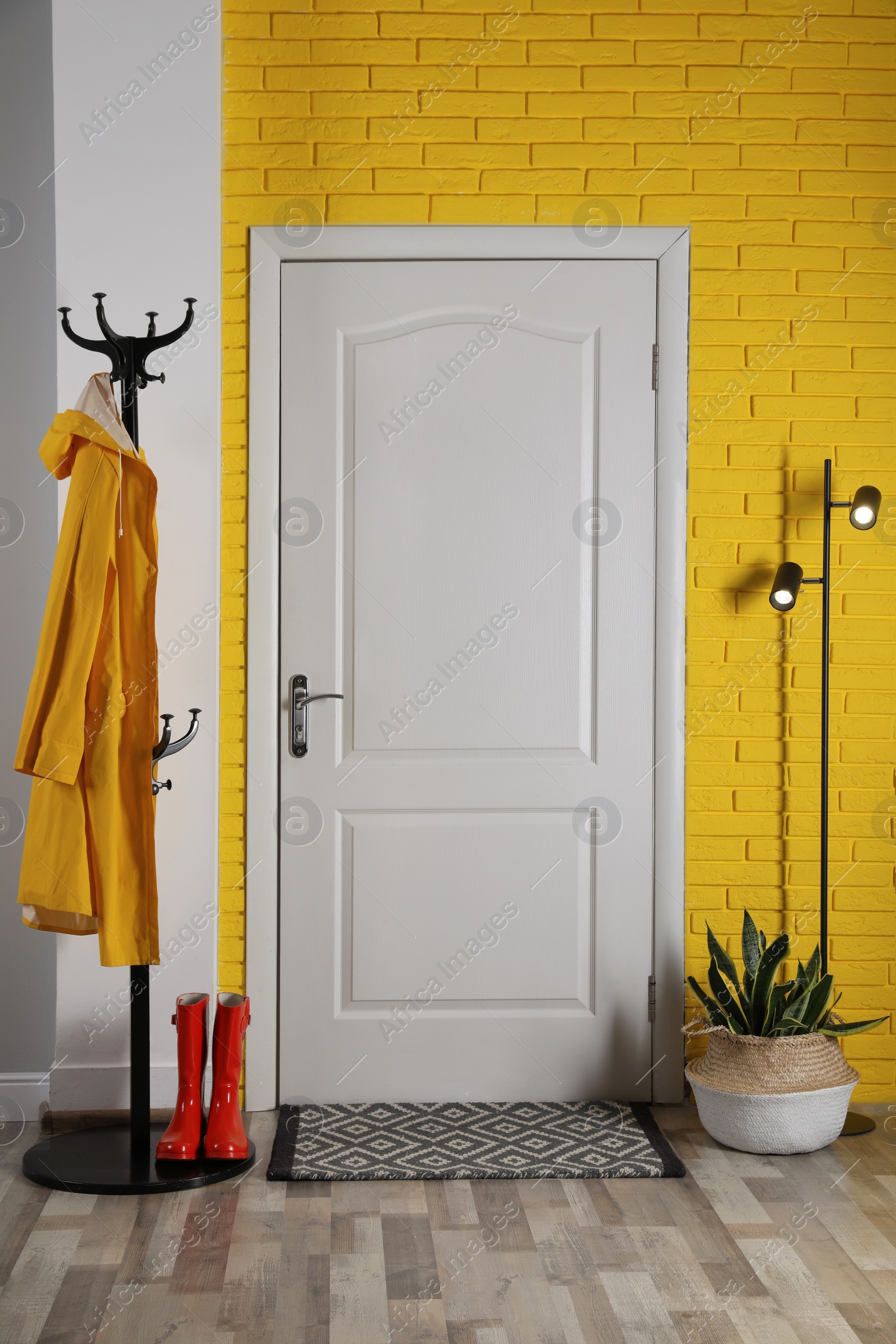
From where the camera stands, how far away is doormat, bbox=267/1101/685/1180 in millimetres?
2377

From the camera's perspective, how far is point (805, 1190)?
2309mm

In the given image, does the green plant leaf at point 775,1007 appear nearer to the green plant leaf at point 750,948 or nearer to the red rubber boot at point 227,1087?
the green plant leaf at point 750,948

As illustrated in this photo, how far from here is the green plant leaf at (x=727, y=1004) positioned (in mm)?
2523

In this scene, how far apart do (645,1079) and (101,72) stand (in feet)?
9.30

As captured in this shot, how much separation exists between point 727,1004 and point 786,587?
101 cm

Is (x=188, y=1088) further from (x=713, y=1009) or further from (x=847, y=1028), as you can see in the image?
(x=847, y=1028)

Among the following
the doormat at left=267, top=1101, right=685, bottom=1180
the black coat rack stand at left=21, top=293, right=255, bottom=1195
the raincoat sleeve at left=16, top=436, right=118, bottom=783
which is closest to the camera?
the raincoat sleeve at left=16, top=436, right=118, bottom=783

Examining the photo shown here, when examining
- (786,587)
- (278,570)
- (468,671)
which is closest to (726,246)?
(786,587)

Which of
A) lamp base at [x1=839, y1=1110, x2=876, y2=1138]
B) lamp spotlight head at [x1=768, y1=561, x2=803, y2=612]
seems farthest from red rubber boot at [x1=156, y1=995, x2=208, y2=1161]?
lamp spotlight head at [x1=768, y1=561, x2=803, y2=612]

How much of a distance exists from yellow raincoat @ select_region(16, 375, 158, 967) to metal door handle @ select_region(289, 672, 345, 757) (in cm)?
50

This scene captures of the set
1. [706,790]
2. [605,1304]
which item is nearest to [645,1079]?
[706,790]

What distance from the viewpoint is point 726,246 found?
9.11 feet

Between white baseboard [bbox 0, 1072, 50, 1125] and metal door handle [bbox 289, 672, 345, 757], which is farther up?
metal door handle [bbox 289, 672, 345, 757]

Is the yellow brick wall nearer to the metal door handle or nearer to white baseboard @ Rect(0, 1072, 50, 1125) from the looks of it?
the metal door handle
